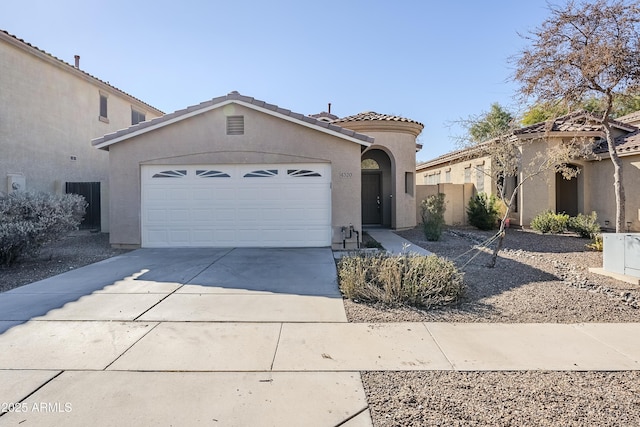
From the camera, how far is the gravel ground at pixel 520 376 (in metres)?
3.07

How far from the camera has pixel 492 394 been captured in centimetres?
338

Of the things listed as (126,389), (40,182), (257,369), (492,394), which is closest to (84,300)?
(126,389)

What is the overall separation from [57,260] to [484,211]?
15338mm

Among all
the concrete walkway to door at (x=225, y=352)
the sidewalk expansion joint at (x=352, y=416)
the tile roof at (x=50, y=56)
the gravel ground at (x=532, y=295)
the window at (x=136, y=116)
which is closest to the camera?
the sidewalk expansion joint at (x=352, y=416)

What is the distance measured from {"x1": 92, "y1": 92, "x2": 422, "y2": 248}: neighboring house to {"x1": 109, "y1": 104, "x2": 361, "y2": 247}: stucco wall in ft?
0.10

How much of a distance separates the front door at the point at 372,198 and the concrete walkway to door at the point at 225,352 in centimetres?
1094

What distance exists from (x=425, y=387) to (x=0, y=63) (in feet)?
53.3

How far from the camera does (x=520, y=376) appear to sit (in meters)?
3.71

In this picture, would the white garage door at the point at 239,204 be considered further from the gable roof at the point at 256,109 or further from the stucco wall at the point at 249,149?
the gable roof at the point at 256,109

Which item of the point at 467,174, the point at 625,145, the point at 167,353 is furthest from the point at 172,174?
the point at 625,145

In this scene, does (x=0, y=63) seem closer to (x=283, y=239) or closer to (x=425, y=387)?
(x=283, y=239)

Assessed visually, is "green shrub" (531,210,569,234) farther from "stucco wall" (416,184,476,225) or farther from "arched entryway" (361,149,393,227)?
"arched entryway" (361,149,393,227)

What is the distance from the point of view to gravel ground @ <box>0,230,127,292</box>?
775 cm

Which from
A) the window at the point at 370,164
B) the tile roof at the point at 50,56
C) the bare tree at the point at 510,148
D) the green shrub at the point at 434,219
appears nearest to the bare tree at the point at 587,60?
the bare tree at the point at 510,148
